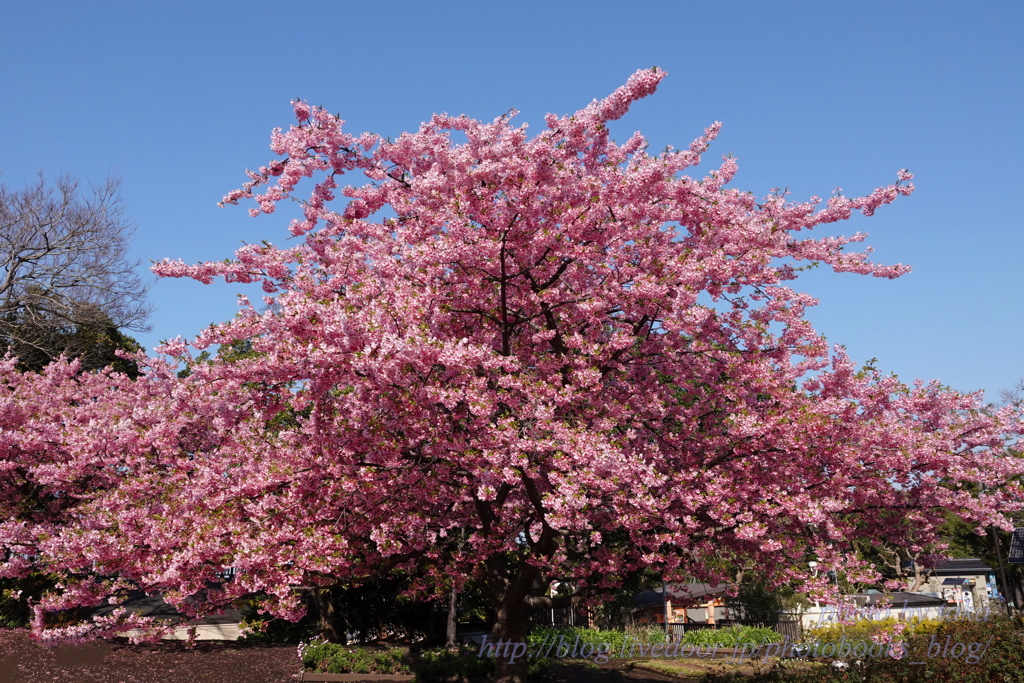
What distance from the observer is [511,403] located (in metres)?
8.97

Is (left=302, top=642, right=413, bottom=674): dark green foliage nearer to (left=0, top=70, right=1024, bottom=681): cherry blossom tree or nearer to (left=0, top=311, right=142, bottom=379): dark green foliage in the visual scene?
(left=0, top=70, right=1024, bottom=681): cherry blossom tree

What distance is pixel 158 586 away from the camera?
11.2m

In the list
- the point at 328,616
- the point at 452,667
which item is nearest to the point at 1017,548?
the point at 452,667

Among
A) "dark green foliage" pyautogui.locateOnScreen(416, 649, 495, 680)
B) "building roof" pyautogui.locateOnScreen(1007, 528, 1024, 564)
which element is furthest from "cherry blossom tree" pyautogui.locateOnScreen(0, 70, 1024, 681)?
"building roof" pyautogui.locateOnScreen(1007, 528, 1024, 564)

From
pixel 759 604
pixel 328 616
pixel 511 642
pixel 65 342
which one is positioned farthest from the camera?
pixel 759 604

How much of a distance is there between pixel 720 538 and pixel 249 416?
7.96 meters

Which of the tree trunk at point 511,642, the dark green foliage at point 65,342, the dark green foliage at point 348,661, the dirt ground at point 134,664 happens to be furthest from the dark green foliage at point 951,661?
the dark green foliage at point 65,342

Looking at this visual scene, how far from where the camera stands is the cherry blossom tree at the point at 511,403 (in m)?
9.01

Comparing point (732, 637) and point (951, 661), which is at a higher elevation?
point (951, 661)

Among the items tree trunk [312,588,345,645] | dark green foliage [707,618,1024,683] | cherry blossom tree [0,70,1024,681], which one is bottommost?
tree trunk [312,588,345,645]

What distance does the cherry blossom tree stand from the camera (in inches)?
355

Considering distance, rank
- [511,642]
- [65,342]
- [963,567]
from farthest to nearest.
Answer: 1. [963,567]
2. [65,342]
3. [511,642]

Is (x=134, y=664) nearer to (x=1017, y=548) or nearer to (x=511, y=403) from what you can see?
(x=511, y=403)

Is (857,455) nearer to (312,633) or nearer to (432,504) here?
(432,504)
